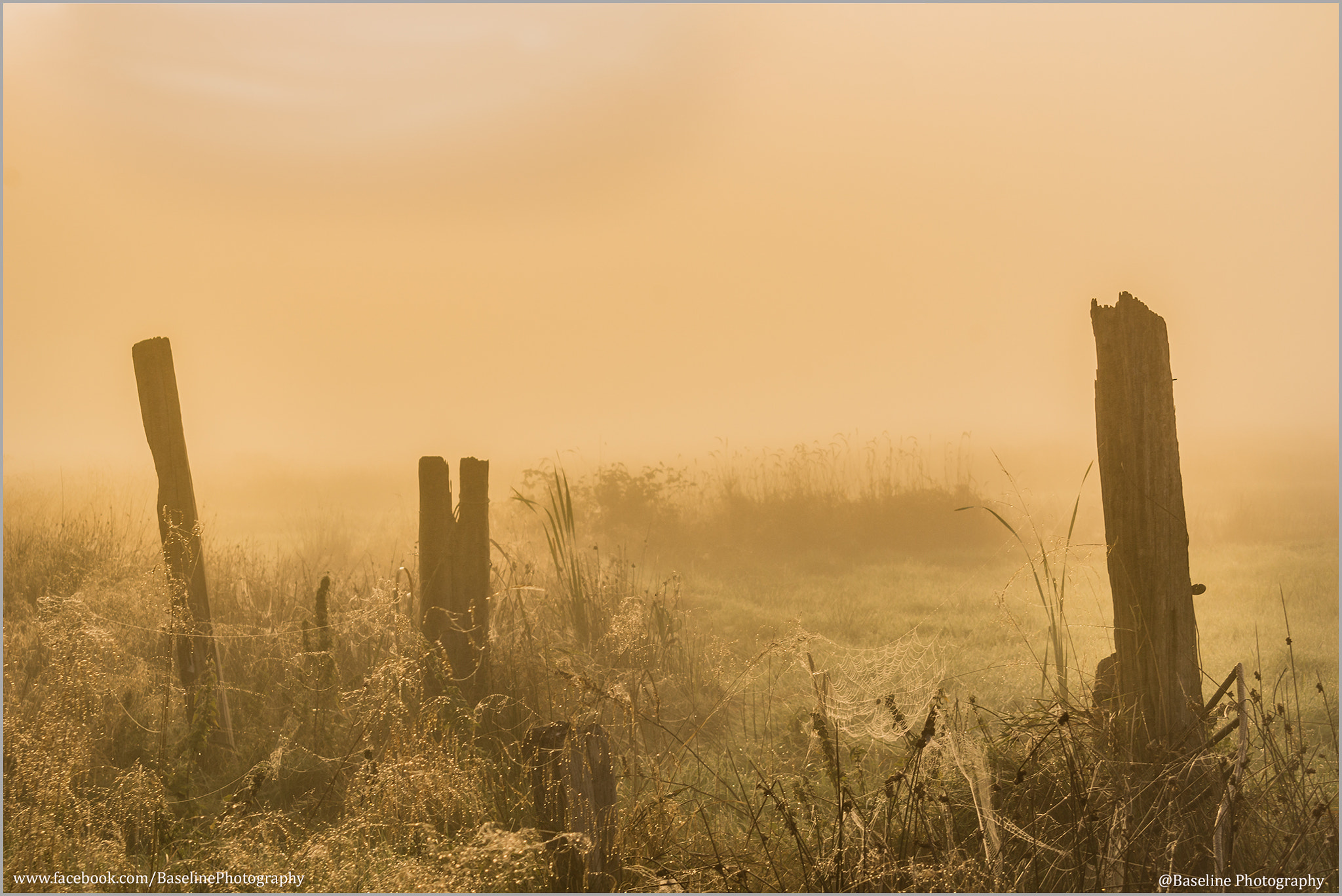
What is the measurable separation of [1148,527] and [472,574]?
3.32m

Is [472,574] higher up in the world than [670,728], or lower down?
higher up

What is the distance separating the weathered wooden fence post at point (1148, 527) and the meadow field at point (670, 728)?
167 mm

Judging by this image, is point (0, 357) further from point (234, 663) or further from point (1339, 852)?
point (1339, 852)

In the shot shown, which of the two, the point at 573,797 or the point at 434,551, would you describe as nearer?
the point at 573,797

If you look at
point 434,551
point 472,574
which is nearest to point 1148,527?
point 472,574

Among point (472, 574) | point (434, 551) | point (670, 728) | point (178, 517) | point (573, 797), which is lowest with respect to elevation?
point (670, 728)

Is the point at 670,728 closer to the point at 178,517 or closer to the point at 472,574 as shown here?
the point at 472,574

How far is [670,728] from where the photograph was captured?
219 inches

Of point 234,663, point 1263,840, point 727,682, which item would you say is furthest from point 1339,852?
point 234,663

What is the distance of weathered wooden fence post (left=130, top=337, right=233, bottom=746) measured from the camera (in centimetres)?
452

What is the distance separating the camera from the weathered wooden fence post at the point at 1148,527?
320 centimetres

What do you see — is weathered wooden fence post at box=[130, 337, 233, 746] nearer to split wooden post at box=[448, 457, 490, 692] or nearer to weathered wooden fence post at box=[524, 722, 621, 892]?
split wooden post at box=[448, 457, 490, 692]

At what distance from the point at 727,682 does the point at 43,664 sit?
4.93 m

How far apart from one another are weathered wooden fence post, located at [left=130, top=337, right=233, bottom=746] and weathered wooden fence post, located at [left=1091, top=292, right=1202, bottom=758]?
15.0ft
